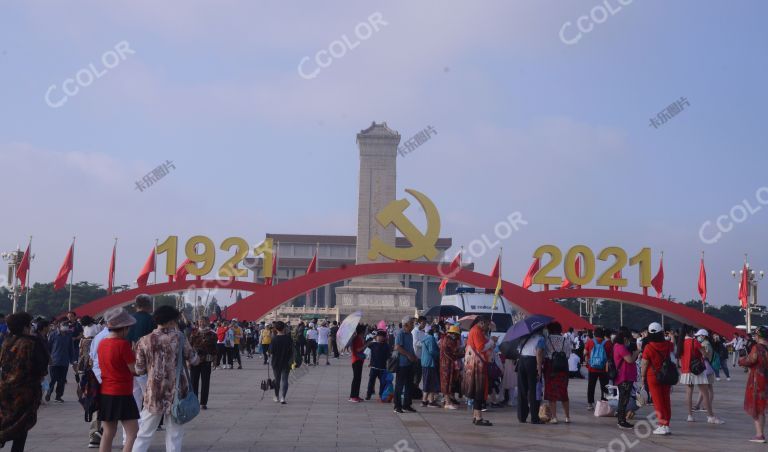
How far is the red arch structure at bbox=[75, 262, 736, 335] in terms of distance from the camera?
3928cm

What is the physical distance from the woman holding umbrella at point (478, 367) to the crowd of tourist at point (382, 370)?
0.05ft

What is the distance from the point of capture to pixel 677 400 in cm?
1667

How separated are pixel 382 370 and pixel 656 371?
16.5 feet

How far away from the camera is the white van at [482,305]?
20473mm

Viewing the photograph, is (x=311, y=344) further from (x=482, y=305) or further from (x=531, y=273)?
(x=531, y=273)

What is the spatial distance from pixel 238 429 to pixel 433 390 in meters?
4.44

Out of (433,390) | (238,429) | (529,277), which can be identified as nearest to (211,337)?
(238,429)

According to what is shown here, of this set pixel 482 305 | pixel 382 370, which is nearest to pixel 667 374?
pixel 382 370

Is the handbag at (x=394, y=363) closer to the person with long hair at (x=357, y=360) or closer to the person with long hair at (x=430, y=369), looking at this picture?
the person with long hair at (x=430, y=369)

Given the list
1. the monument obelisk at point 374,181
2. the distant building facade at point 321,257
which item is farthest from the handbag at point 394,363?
the distant building facade at point 321,257

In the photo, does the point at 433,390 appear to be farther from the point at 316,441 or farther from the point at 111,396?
the point at 111,396

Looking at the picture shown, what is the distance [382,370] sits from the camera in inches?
550

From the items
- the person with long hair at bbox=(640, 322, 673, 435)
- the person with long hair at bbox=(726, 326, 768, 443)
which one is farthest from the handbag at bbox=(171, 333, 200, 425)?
the person with long hair at bbox=(726, 326, 768, 443)

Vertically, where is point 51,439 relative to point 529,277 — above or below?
below
